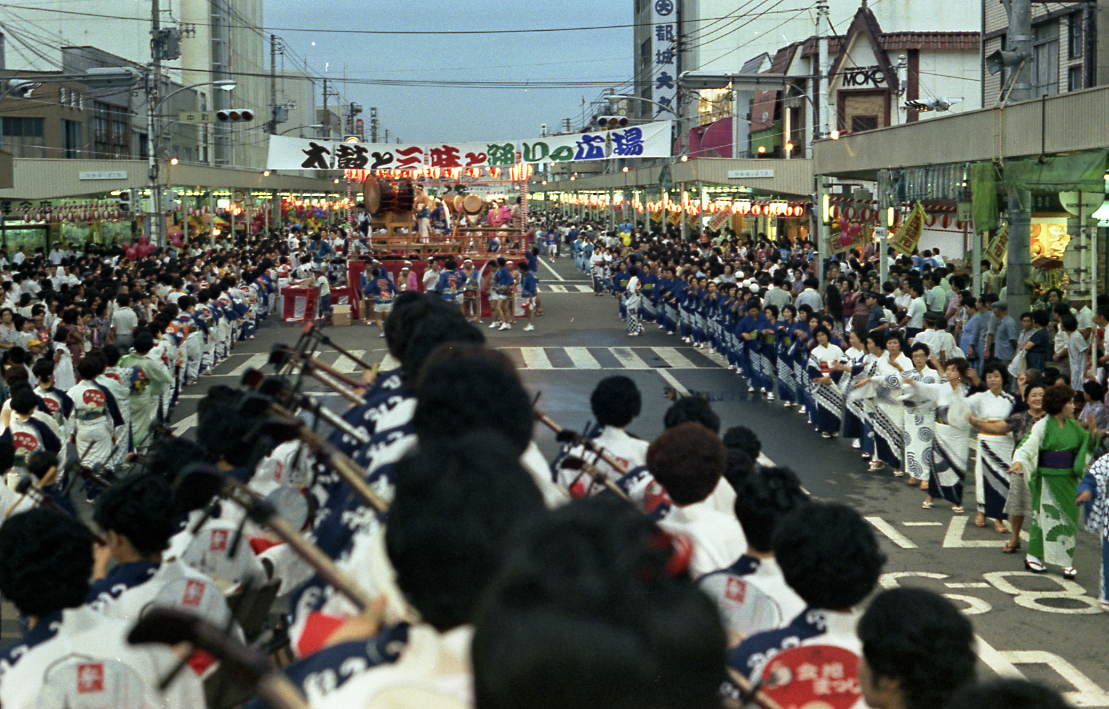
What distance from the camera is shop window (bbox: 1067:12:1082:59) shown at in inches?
862

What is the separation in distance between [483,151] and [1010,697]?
1280 inches

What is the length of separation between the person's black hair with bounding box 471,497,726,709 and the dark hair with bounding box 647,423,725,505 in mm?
2823

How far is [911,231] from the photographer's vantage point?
2003 cm

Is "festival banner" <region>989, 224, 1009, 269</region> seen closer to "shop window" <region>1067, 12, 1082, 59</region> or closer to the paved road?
the paved road

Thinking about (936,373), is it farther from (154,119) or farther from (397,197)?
(154,119)

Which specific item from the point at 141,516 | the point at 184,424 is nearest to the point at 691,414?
the point at 141,516

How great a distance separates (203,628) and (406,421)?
1.99 metres

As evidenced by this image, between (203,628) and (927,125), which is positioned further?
(927,125)

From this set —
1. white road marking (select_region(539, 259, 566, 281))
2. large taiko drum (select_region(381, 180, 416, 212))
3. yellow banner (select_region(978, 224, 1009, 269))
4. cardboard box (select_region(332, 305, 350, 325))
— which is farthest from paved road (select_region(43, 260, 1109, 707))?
white road marking (select_region(539, 259, 566, 281))

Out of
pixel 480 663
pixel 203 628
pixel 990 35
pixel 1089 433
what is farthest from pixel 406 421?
pixel 990 35

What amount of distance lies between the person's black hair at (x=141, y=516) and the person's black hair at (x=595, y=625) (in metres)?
2.96

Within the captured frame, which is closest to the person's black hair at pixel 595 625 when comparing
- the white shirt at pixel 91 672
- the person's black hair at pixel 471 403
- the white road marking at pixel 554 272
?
the person's black hair at pixel 471 403

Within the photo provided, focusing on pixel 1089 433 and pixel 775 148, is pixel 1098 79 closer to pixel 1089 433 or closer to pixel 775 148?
pixel 1089 433

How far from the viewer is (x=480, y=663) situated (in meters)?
1.57
